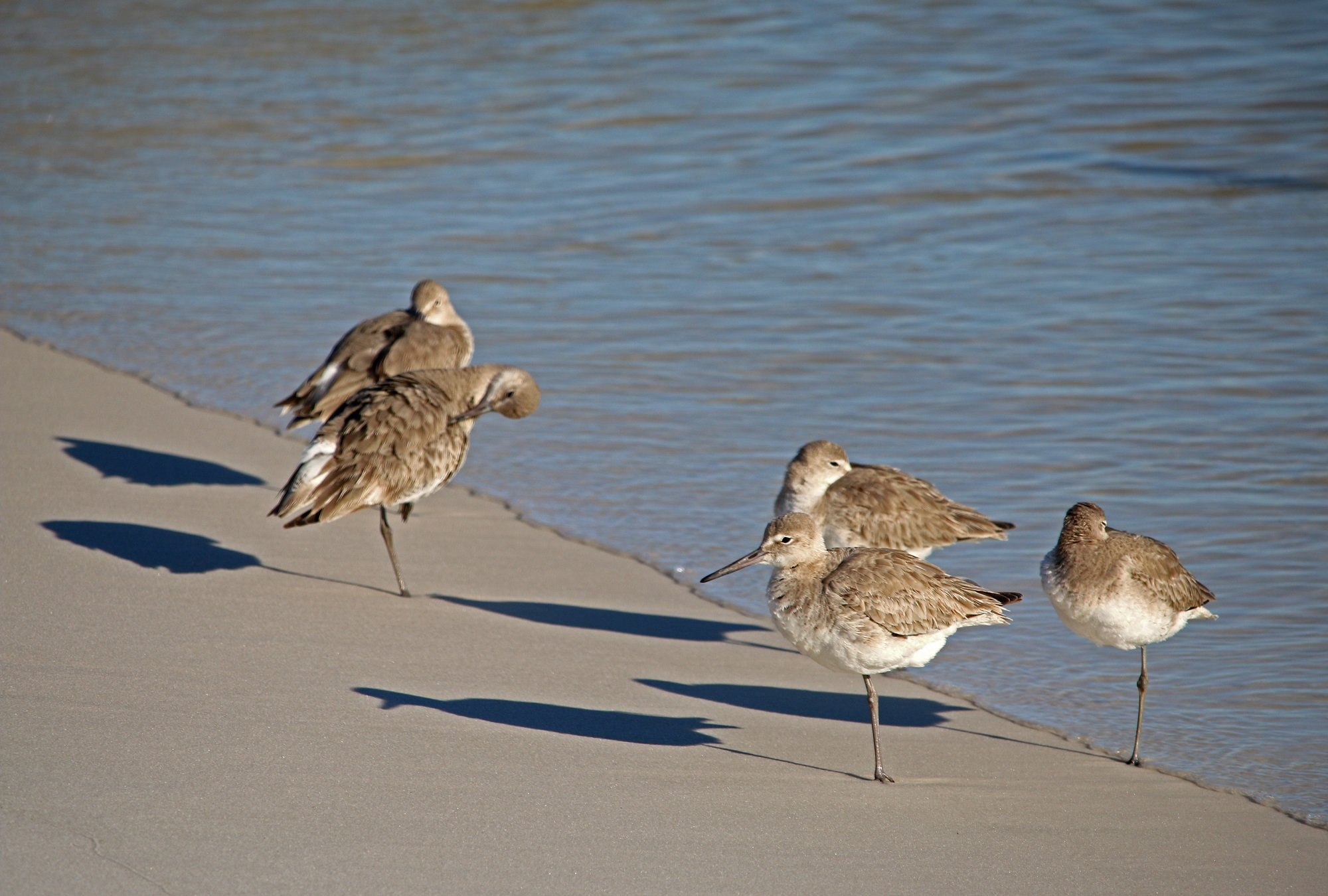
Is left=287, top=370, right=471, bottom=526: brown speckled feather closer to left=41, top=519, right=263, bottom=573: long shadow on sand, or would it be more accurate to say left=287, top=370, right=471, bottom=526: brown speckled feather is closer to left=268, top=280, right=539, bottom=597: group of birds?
left=268, top=280, right=539, bottom=597: group of birds

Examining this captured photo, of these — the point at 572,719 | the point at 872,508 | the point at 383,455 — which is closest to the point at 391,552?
the point at 383,455

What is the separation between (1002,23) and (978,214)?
662 cm

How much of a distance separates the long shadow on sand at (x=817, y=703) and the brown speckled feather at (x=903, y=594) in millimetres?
514

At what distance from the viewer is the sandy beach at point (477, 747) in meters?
3.94

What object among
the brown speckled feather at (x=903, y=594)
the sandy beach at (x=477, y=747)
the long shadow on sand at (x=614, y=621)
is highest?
the brown speckled feather at (x=903, y=594)

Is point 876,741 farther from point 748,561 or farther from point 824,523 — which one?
point 824,523

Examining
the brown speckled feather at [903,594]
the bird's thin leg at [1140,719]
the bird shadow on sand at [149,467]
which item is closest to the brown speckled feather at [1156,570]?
the bird's thin leg at [1140,719]

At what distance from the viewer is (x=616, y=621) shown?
19.9 feet

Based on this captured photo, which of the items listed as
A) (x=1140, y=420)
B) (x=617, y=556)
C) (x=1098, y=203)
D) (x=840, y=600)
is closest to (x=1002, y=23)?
(x=1098, y=203)

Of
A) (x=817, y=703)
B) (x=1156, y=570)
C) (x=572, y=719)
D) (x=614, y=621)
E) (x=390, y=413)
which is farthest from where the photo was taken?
(x=390, y=413)

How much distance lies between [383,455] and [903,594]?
8.05 ft

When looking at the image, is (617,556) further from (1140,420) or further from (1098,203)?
(1098,203)

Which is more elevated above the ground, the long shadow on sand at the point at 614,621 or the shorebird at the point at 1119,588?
the shorebird at the point at 1119,588

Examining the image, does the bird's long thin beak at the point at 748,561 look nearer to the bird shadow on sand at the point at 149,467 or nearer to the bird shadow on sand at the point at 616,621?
the bird shadow on sand at the point at 616,621
